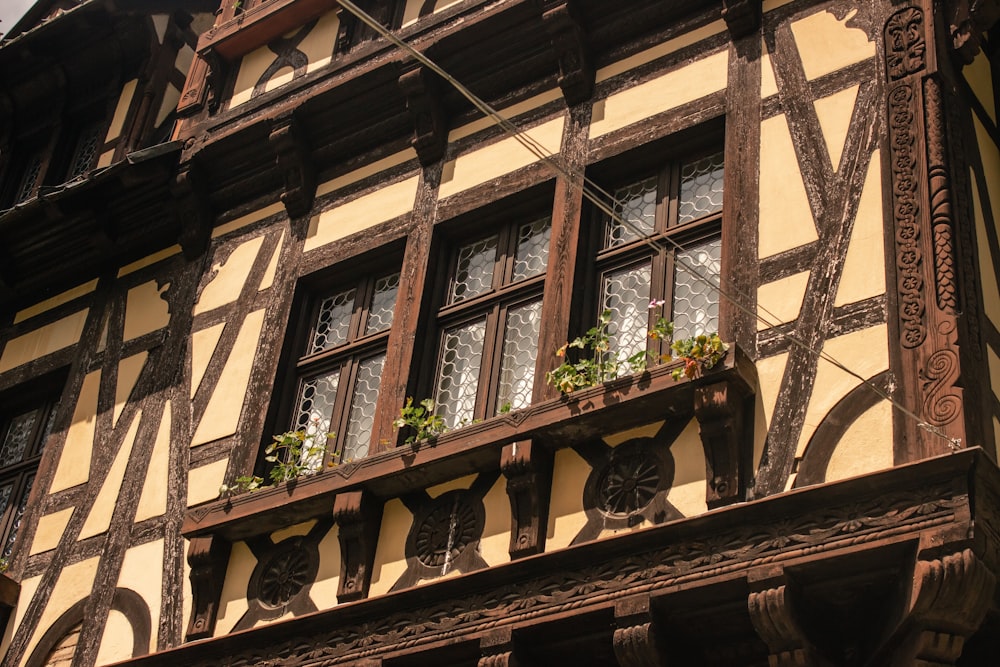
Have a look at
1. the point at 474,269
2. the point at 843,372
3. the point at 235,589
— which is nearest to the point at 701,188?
the point at 474,269

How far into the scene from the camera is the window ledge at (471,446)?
26.3 ft

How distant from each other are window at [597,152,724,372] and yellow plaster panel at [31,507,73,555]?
171 inches

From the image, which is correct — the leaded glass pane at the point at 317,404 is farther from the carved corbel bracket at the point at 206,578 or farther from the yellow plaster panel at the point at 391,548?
the yellow plaster panel at the point at 391,548

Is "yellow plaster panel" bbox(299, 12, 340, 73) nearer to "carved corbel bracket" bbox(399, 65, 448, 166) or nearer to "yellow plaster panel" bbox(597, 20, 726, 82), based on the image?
"carved corbel bracket" bbox(399, 65, 448, 166)

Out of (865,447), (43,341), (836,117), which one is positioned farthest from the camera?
(43,341)

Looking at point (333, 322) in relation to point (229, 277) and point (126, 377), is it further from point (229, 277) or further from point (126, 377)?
point (126, 377)

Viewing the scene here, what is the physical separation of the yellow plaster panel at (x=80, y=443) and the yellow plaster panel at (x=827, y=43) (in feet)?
19.2

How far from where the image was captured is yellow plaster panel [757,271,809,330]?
8164 millimetres

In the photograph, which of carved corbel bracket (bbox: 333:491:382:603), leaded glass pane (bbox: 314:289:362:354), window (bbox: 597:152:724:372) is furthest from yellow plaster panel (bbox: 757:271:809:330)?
leaded glass pane (bbox: 314:289:362:354)

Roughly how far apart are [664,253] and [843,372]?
5.93ft

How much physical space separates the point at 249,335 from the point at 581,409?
355cm

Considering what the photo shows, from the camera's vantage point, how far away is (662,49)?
10117 mm

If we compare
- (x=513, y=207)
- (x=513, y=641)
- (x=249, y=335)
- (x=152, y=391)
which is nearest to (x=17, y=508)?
(x=152, y=391)

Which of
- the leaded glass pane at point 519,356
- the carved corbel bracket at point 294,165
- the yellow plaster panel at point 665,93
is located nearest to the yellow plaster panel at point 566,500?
the leaded glass pane at point 519,356
